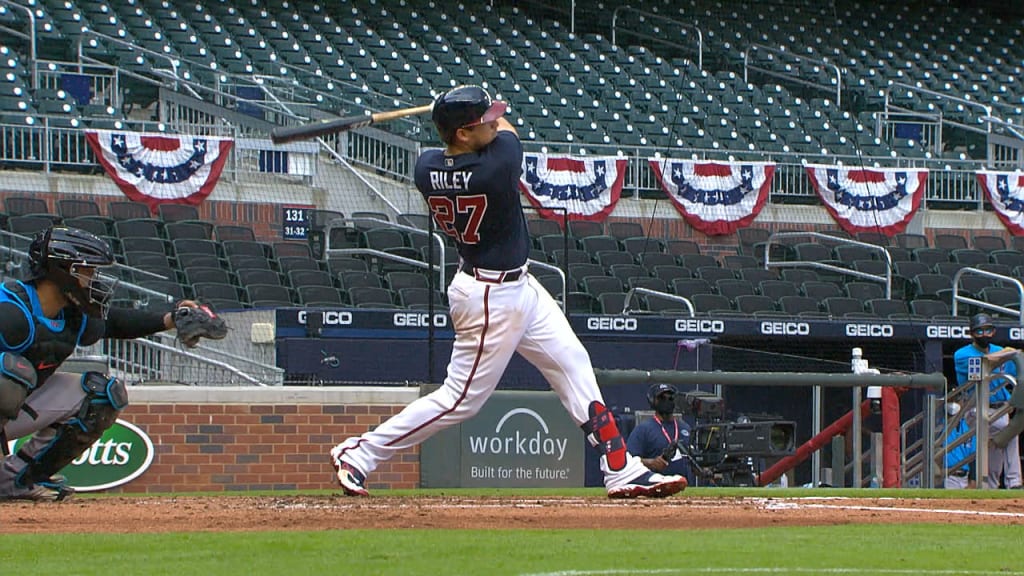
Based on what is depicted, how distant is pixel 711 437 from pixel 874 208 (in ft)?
34.9

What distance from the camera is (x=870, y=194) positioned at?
22.5m

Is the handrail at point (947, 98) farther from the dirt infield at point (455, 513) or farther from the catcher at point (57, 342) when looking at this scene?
the catcher at point (57, 342)

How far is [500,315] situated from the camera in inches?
276

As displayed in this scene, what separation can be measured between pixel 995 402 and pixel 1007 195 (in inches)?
446

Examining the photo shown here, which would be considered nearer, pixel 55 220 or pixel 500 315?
pixel 500 315

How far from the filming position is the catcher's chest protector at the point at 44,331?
731 centimetres

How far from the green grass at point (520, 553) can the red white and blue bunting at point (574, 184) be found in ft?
45.6

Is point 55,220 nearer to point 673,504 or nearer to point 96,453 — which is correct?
point 96,453

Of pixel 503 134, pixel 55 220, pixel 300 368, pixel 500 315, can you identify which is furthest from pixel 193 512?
pixel 55 220

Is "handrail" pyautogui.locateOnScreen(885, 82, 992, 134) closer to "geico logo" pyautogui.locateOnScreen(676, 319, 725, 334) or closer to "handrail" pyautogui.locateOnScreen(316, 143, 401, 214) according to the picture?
"handrail" pyautogui.locateOnScreen(316, 143, 401, 214)

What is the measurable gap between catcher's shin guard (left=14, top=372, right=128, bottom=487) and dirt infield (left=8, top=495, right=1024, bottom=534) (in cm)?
23

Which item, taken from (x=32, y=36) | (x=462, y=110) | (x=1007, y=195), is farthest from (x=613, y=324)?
(x=1007, y=195)

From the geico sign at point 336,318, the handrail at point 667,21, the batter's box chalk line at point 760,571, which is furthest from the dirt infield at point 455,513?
the handrail at point 667,21

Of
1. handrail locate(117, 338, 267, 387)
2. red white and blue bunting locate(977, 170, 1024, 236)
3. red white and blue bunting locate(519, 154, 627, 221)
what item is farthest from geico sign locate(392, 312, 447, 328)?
red white and blue bunting locate(977, 170, 1024, 236)
